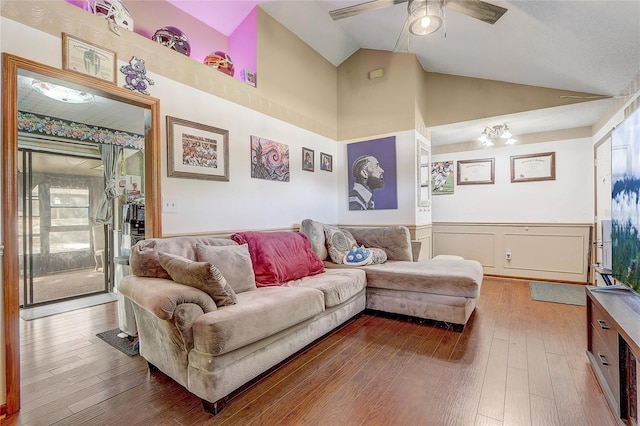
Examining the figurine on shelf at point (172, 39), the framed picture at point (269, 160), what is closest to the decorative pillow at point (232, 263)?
the framed picture at point (269, 160)

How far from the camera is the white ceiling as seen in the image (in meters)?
Answer: 2.24

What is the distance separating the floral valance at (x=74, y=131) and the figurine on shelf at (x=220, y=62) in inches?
90.4

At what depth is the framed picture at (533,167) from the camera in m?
4.34

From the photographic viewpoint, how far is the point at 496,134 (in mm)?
4129

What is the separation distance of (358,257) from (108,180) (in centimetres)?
383

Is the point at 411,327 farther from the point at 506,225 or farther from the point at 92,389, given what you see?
the point at 506,225

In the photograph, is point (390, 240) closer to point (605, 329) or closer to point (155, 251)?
point (605, 329)

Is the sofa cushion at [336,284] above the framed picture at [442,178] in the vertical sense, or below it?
below

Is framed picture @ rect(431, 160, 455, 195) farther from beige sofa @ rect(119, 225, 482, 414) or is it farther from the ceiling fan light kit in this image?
the ceiling fan light kit

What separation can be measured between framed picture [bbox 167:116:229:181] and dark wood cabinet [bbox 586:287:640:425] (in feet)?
9.72

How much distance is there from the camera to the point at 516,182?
4570 mm

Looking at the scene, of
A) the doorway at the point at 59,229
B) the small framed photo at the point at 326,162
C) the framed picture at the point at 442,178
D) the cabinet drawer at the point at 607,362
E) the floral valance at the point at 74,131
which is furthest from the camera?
the framed picture at the point at 442,178

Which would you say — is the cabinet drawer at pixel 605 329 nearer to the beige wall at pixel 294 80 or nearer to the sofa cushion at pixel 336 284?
the sofa cushion at pixel 336 284

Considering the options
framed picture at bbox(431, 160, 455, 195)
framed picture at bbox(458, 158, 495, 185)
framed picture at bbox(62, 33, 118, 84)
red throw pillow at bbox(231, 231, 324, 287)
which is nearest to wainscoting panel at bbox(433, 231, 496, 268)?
framed picture at bbox(431, 160, 455, 195)
